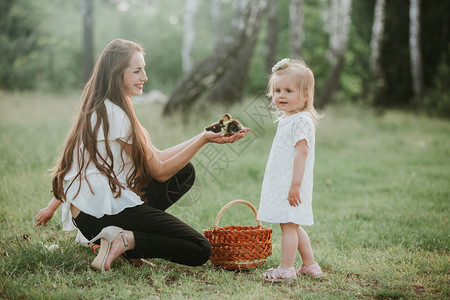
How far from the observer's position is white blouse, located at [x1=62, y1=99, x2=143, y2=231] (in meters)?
3.16

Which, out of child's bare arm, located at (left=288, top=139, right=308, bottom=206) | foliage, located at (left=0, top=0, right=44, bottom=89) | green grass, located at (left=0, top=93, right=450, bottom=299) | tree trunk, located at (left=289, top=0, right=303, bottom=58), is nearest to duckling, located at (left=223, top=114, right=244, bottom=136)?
child's bare arm, located at (left=288, top=139, right=308, bottom=206)

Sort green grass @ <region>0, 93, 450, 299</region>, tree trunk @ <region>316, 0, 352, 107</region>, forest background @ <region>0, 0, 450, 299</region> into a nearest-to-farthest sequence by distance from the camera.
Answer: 1. green grass @ <region>0, 93, 450, 299</region>
2. forest background @ <region>0, 0, 450, 299</region>
3. tree trunk @ <region>316, 0, 352, 107</region>

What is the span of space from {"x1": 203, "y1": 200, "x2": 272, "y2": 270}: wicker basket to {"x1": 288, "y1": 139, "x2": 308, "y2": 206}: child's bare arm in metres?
0.41

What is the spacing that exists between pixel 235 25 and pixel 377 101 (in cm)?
818

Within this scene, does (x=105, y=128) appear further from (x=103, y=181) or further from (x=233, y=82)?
(x=233, y=82)

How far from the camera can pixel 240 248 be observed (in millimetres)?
3312

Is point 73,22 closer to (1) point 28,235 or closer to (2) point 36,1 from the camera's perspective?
(2) point 36,1

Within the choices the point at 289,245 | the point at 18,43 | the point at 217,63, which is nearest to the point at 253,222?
the point at 289,245

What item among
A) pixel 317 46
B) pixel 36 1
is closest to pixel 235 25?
pixel 36 1

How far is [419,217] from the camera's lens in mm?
4938

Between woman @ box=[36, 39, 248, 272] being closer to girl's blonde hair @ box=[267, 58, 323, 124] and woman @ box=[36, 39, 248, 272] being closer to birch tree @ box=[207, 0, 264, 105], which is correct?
girl's blonde hair @ box=[267, 58, 323, 124]

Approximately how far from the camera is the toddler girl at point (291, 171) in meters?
3.16

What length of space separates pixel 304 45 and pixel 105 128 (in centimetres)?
1958

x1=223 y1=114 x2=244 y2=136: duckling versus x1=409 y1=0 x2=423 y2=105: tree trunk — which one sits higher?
x1=409 y1=0 x2=423 y2=105: tree trunk
